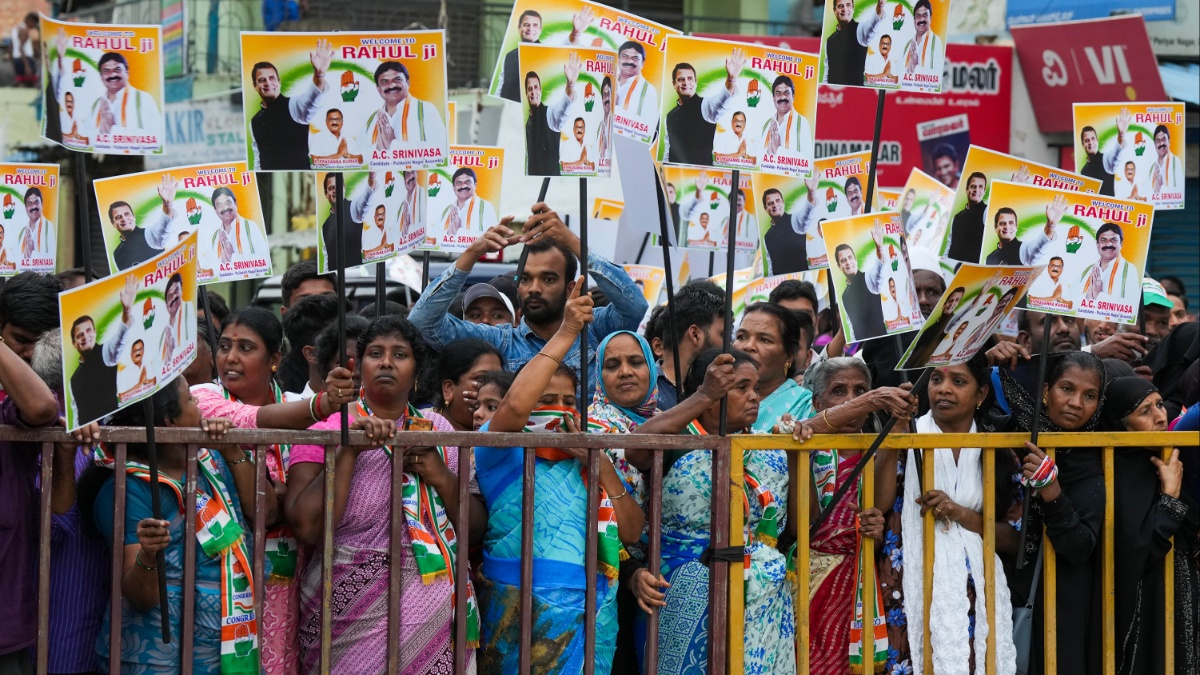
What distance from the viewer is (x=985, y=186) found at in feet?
17.9

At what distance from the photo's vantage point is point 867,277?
4770mm

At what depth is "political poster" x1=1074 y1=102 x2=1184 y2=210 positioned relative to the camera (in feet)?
20.7

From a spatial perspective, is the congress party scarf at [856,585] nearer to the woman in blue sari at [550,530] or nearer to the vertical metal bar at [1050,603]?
the vertical metal bar at [1050,603]

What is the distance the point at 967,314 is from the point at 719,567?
43.0 inches

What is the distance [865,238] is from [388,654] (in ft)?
6.67

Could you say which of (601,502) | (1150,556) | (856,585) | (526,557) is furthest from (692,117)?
(1150,556)

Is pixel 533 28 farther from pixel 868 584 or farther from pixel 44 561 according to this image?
pixel 44 561

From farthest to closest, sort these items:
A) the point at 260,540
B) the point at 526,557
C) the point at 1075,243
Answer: the point at 1075,243 < the point at 526,557 < the point at 260,540

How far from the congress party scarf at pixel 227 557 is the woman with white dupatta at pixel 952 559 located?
2.07 metres

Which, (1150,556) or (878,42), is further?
(878,42)

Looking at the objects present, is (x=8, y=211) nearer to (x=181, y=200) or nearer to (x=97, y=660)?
(x=181, y=200)

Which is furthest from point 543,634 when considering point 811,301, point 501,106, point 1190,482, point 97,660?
point 501,106

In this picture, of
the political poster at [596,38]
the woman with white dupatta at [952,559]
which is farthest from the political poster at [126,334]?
the woman with white dupatta at [952,559]

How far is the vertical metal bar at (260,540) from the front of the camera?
4.08 metres
